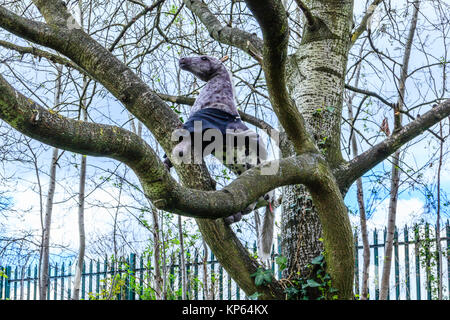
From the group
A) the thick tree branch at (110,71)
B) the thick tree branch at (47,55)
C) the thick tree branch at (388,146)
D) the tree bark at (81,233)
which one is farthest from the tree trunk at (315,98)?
the tree bark at (81,233)

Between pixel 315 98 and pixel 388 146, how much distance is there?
736 millimetres

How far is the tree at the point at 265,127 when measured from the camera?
2006 millimetres

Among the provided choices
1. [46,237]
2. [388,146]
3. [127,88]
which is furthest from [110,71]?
Result: [46,237]

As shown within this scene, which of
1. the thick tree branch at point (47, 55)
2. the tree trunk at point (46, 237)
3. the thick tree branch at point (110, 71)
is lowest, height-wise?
the tree trunk at point (46, 237)

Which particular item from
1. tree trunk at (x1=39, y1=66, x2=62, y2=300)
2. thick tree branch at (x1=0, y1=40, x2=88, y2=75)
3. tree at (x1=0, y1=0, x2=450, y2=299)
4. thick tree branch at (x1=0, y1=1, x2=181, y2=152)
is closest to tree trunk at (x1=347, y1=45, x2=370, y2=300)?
tree at (x1=0, y1=0, x2=450, y2=299)

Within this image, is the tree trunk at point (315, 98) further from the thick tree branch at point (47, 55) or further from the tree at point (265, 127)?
the thick tree branch at point (47, 55)

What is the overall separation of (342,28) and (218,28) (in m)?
1.02

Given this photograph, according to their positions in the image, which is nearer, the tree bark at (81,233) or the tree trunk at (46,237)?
the tree bark at (81,233)

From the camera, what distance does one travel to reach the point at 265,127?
3.83 m

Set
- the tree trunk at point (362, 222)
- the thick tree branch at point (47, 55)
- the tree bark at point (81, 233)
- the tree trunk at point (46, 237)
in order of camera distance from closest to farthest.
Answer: the thick tree branch at point (47, 55)
the tree trunk at point (362, 222)
the tree bark at point (81, 233)
the tree trunk at point (46, 237)

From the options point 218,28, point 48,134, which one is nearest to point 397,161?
point 218,28

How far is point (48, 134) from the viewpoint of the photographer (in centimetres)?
188

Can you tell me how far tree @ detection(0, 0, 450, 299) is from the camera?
2006 millimetres

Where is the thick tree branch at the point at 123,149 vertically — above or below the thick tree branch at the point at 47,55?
below
